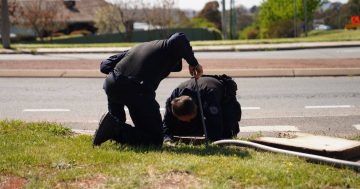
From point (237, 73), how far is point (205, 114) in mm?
7793

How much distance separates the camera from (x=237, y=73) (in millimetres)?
14148

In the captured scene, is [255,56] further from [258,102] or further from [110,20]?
[110,20]

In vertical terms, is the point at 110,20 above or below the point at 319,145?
above

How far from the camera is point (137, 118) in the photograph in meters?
6.32

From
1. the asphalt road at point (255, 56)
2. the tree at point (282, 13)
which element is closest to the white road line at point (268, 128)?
the asphalt road at point (255, 56)

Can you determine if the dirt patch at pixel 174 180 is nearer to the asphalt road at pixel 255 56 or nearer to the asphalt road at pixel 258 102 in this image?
the asphalt road at pixel 258 102

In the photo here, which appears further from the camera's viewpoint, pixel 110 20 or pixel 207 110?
pixel 110 20

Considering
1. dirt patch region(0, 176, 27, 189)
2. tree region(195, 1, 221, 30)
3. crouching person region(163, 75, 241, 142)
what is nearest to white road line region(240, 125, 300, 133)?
crouching person region(163, 75, 241, 142)

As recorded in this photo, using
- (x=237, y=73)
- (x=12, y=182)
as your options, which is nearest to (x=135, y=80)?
(x=12, y=182)

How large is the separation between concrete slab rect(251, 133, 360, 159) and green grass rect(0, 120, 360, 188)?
262 mm

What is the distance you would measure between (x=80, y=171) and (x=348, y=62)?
12.6 meters

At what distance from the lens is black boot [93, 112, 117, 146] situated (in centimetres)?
608

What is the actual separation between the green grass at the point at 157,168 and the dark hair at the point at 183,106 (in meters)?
0.39

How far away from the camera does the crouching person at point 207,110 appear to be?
20.2 feet
